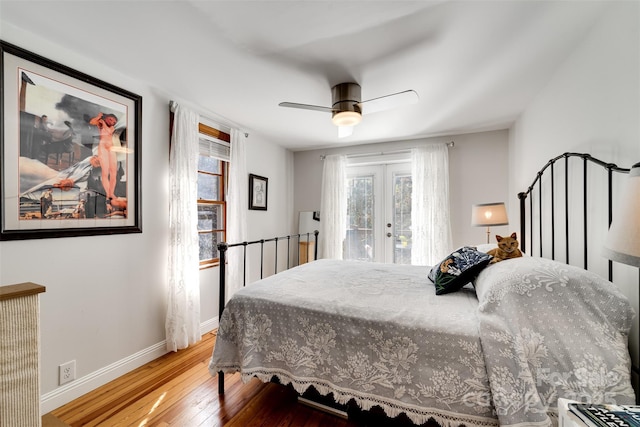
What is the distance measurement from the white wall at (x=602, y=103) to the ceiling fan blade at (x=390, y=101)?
3.33 feet

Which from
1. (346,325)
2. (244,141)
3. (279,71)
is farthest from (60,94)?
(346,325)

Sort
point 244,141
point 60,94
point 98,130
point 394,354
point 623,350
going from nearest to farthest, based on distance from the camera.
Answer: point 623,350, point 394,354, point 60,94, point 98,130, point 244,141

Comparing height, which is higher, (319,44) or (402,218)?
(319,44)

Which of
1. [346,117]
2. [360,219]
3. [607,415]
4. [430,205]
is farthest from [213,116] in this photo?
[607,415]

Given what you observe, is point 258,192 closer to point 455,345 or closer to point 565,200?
point 455,345

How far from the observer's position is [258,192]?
3.84 meters

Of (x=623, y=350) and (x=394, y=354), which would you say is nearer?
(x=623, y=350)

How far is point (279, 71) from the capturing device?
209 cm

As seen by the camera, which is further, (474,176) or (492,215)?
(474,176)

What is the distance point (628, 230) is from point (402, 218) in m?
3.27

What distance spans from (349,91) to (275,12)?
0.87m

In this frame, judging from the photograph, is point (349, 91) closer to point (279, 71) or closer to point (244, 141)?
point (279, 71)

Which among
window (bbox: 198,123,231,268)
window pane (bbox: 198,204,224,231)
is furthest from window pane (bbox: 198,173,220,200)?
window pane (bbox: 198,204,224,231)

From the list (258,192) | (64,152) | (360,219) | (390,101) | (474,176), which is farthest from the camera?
(360,219)
